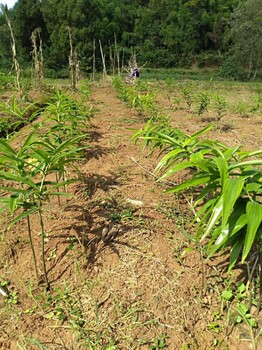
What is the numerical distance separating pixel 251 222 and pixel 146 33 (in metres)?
45.0

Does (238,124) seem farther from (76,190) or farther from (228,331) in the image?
(228,331)

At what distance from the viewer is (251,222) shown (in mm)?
972

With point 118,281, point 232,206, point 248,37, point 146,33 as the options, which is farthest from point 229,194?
point 146,33

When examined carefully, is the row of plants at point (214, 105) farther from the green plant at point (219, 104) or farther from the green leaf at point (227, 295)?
the green leaf at point (227, 295)

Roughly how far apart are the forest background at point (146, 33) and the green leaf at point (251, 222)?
1629cm

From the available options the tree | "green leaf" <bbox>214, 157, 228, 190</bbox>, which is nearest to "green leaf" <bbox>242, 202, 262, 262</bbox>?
"green leaf" <bbox>214, 157, 228, 190</bbox>

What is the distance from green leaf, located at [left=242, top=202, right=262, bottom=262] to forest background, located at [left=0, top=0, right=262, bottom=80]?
16287 mm

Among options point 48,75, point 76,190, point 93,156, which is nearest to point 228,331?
point 76,190

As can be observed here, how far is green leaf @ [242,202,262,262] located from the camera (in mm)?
941

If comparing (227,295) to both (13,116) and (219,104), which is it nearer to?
(13,116)

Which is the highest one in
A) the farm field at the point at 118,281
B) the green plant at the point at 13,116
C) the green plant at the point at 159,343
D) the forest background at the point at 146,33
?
the forest background at the point at 146,33

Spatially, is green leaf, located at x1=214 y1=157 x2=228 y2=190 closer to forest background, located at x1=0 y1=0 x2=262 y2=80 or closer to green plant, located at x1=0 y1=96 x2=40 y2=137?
green plant, located at x1=0 y1=96 x2=40 y2=137

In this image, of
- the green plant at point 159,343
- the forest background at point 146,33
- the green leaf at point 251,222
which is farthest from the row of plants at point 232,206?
the forest background at point 146,33

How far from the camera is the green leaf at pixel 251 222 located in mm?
941
